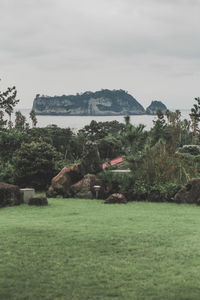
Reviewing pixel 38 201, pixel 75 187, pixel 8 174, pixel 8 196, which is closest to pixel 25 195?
pixel 8 196

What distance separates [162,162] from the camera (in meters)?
15.2

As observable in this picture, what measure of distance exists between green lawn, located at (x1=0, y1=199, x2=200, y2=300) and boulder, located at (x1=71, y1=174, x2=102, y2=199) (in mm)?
4567

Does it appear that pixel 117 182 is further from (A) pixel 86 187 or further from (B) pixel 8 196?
(B) pixel 8 196

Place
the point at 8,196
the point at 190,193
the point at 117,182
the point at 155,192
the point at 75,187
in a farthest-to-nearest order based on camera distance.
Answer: the point at 75,187 < the point at 117,182 < the point at 155,192 < the point at 190,193 < the point at 8,196

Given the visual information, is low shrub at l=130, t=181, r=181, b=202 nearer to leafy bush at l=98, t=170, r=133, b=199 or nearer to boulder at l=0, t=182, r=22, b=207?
leafy bush at l=98, t=170, r=133, b=199

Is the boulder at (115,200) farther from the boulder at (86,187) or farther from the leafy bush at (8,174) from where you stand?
the leafy bush at (8,174)

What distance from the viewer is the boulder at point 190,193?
13.3 meters

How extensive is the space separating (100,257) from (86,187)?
896cm

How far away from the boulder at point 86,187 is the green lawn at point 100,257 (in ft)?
15.0

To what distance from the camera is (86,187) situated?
15.4 m

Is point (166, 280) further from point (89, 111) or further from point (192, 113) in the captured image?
point (89, 111)

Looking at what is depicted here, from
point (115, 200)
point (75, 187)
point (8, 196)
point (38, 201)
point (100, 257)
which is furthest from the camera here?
point (75, 187)

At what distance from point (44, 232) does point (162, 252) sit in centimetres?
270

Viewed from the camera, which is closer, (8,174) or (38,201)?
(38,201)
